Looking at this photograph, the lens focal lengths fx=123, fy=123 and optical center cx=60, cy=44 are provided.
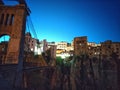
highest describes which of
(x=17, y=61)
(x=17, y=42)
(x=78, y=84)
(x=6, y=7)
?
(x=6, y=7)

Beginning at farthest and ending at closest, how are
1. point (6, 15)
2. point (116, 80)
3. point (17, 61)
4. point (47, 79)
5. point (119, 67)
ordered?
point (119, 67) → point (116, 80) → point (47, 79) → point (6, 15) → point (17, 61)

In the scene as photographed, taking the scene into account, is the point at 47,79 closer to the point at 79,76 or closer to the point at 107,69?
the point at 79,76

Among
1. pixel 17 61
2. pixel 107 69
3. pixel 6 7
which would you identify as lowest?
pixel 107 69

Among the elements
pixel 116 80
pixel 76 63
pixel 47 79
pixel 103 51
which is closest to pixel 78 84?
pixel 76 63

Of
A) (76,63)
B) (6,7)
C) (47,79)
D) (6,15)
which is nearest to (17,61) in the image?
(6,15)

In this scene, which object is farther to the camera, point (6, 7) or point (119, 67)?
point (119, 67)

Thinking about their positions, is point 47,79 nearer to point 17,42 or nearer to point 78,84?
point 78,84

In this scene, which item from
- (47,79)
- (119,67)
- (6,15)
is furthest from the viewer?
(119,67)

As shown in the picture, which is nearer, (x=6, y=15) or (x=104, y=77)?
(x=6, y=15)

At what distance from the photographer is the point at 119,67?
39.0 m

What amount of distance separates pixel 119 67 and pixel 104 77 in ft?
21.2

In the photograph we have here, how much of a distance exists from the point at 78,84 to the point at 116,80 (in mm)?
11593

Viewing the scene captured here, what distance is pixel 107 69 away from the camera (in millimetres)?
38531

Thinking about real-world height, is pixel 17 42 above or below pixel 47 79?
above
